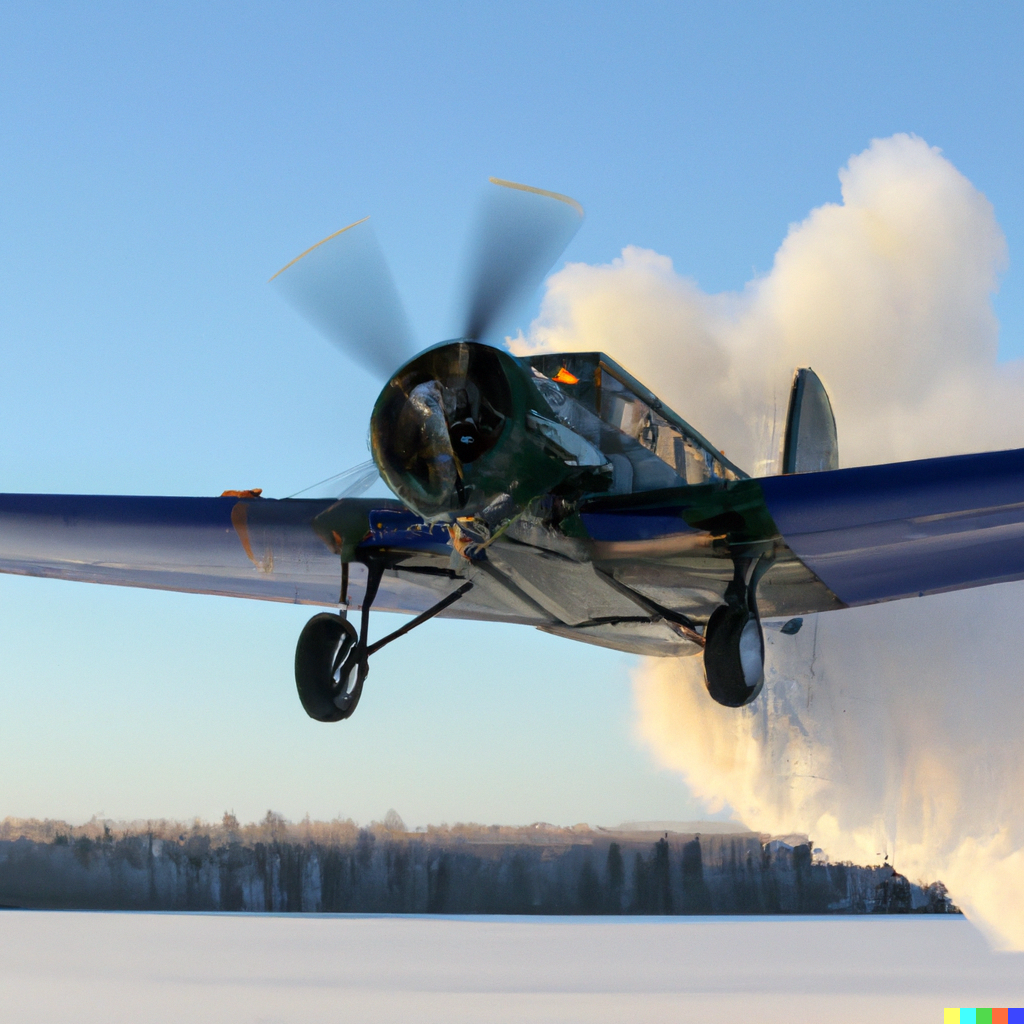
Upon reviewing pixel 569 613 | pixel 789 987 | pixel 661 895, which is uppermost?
pixel 569 613

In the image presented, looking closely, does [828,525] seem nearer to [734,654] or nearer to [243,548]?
[734,654]

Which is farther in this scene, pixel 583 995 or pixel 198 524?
pixel 583 995

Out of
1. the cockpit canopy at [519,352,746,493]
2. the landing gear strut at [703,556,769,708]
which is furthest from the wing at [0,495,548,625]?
the landing gear strut at [703,556,769,708]

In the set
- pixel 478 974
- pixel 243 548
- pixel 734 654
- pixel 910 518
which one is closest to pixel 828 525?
pixel 910 518

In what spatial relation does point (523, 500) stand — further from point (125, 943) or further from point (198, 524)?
point (125, 943)

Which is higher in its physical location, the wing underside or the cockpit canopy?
the cockpit canopy

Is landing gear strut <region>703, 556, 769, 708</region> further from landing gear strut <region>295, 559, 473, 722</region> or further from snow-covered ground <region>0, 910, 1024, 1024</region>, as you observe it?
snow-covered ground <region>0, 910, 1024, 1024</region>

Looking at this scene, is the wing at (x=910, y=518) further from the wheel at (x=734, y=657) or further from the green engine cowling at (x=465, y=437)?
the green engine cowling at (x=465, y=437)

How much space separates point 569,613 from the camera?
10.6m

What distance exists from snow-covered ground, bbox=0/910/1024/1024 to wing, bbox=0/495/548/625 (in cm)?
437

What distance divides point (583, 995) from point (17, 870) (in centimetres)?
3030

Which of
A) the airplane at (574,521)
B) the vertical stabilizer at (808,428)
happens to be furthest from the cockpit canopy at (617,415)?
the vertical stabilizer at (808,428)

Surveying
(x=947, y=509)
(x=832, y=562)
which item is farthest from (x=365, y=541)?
(x=947, y=509)

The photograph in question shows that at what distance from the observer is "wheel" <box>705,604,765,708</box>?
8969 mm
